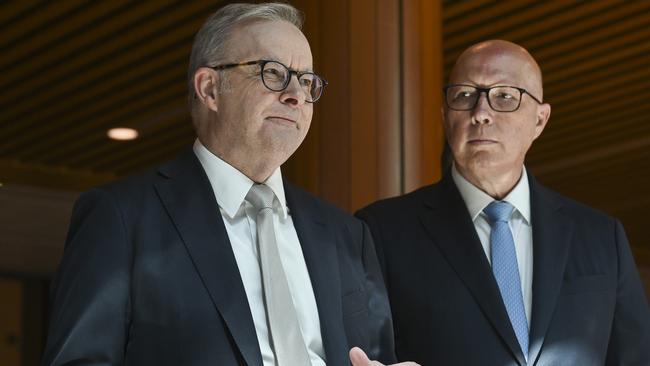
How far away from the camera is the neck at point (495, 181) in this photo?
9.77ft

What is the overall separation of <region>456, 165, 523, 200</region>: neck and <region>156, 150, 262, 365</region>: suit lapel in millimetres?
813

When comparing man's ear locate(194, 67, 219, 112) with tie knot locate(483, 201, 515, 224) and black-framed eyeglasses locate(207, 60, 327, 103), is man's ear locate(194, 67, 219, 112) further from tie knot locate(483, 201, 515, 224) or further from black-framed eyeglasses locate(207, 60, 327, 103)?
tie knot locate(483, 201, 515, 224)

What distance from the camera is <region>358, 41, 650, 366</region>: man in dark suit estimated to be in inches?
111

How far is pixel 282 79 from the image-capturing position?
2.43m

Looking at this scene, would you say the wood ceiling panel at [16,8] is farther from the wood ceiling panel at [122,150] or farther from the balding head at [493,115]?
the balding head at [493,115]

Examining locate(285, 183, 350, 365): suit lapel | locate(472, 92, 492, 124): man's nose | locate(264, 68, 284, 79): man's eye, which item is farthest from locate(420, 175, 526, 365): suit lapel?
locate(264, 68, 284, 79): man's eye

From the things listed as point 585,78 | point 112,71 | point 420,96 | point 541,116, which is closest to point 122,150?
point 112,71

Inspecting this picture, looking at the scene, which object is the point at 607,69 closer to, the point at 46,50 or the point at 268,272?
the point at 46,50

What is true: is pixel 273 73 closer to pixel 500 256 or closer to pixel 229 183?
pixel 229 183

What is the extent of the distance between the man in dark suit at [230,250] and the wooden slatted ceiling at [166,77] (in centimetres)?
387

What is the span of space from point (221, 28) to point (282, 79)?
0.19 metres

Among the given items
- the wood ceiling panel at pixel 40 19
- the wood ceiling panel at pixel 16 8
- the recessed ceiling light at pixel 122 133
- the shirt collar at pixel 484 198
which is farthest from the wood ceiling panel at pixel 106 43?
the shirt collar at pixel 484 198

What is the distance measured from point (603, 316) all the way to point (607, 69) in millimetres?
4593

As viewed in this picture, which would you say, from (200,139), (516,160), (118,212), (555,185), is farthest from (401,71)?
(555,185)
